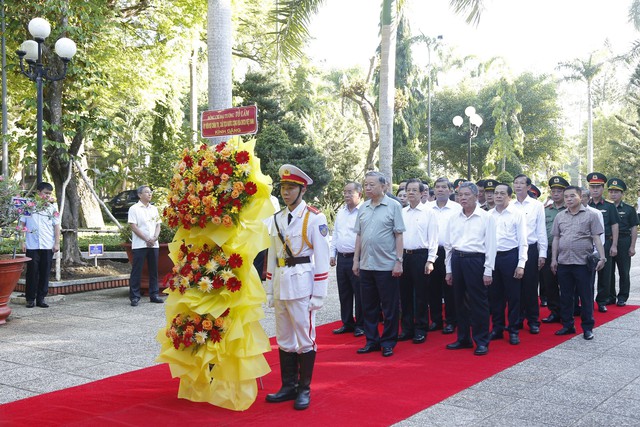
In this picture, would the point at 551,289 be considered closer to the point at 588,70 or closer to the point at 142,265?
the point at 142,265

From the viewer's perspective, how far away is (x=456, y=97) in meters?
45.8

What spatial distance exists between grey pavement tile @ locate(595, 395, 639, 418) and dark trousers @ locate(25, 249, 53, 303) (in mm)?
7790

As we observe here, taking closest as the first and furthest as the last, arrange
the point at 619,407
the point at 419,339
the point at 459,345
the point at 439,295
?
the point at 619,407
the point at 459,345
the point at 419,339
the point at 439,295

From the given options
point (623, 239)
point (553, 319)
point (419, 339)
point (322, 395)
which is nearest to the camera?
point (322, 395)

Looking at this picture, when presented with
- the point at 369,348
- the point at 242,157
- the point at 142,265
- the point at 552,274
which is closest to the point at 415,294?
the point at 369,348

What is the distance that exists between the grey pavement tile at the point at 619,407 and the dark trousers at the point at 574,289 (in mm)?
2407

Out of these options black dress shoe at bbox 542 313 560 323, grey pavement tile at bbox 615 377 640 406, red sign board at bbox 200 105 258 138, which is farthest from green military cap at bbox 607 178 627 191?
red sign board at bbox 200 105 258 138

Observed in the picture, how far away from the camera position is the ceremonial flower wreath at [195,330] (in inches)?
196

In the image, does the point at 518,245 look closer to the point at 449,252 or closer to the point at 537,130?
the point at 449,252

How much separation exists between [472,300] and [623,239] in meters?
4.61

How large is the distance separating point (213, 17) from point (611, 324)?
682 centimetres

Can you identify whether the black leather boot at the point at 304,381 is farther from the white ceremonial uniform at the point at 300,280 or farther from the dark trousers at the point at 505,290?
the dark trousers at the point at 505,290

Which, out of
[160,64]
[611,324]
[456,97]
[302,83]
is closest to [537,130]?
[456,97]

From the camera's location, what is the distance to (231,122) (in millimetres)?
7809
